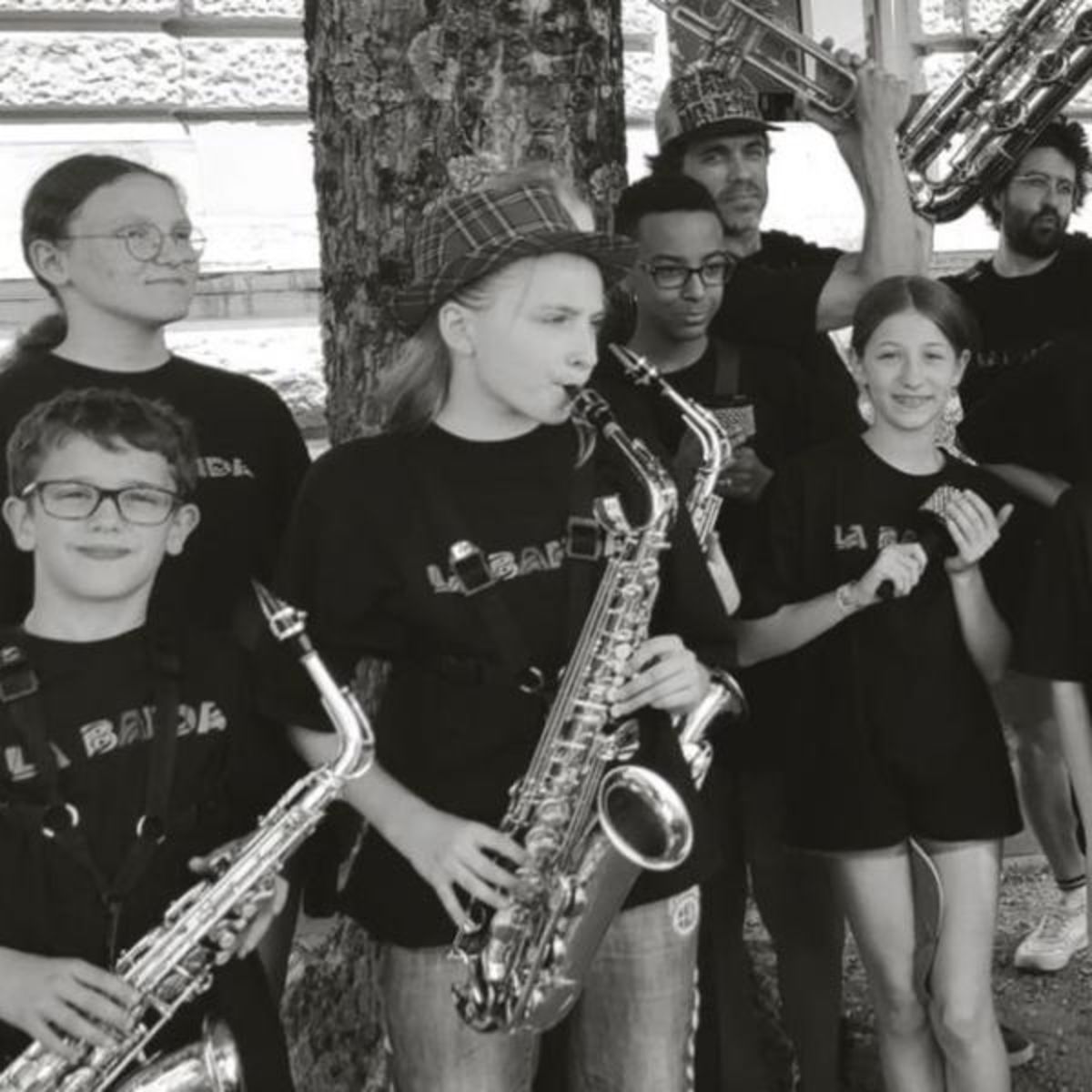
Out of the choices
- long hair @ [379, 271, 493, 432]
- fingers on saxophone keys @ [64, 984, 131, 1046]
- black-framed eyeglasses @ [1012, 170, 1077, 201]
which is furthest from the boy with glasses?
black-framed eyeglasses @ [1012, 170, 1077, 201]

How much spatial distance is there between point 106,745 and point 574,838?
2.42ft

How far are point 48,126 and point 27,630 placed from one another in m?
5.09

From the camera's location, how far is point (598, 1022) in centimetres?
300

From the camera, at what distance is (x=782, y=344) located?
4.12 m

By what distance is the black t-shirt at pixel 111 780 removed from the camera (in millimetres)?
2719

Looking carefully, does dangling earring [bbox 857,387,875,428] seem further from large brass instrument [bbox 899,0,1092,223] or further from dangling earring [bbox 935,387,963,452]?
large brass instrument [bbox 899,0,1092,223]

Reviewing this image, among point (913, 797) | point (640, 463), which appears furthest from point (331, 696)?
point (913, 797)

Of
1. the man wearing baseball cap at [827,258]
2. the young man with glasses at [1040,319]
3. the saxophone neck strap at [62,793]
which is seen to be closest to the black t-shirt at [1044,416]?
the young man with glasses at [1040,319]

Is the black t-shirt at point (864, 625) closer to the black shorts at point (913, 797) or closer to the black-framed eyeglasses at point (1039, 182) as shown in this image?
the black shorts at point (913, 797)

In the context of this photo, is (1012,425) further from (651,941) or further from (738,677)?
(651,941)

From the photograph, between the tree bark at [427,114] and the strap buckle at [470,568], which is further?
the tree bark at [427,114]

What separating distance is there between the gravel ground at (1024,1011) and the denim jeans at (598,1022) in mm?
1504

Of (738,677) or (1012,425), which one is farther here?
(1012,425)

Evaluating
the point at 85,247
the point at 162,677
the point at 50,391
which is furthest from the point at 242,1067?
the point at 85,247
